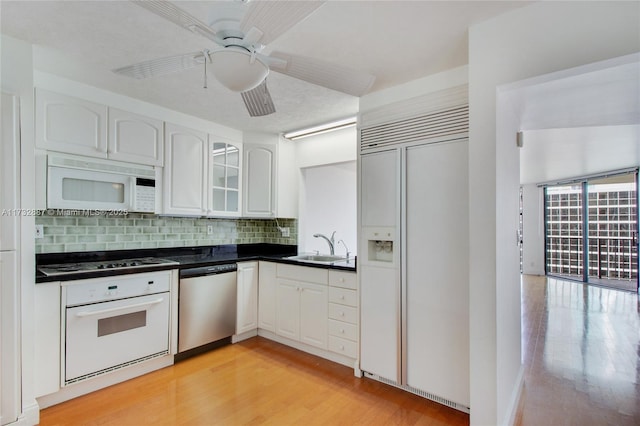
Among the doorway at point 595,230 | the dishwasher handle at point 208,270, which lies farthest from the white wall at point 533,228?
the dishwasher handle at point 208,270

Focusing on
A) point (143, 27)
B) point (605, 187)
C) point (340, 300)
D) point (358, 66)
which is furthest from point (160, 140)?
point (605, 187)

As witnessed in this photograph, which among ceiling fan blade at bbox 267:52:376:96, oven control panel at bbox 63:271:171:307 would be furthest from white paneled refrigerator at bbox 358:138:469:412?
oven control panel at bbox 63:271:171:307

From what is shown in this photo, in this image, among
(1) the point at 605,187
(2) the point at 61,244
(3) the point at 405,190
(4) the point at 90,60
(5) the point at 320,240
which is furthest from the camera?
(1) the point at 605,187

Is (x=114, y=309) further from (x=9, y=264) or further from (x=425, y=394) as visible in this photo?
(x=425, y=394)

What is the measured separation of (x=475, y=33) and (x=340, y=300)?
2.19 metres

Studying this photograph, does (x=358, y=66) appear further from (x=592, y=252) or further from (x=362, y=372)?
(x=592, y=252)

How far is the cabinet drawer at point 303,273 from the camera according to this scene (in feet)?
9.89

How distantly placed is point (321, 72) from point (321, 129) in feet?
6.61

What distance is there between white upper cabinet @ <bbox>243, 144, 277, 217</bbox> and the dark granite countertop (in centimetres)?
54

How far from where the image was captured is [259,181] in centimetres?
385

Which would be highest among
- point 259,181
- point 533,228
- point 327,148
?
point 327,148

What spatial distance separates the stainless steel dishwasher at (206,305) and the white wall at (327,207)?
1.05m

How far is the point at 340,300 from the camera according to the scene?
288 cm

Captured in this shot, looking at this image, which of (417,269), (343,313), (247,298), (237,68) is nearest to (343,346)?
(343,313)
